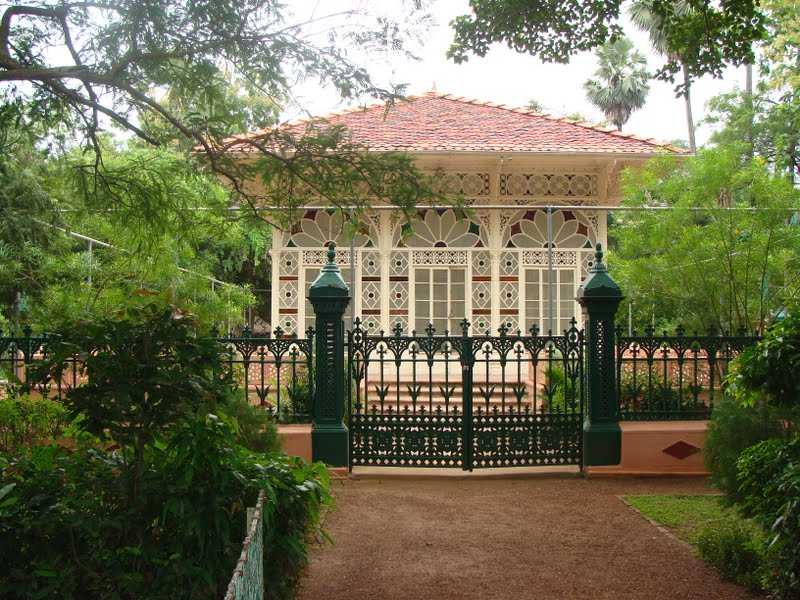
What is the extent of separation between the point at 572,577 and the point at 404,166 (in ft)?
10.2

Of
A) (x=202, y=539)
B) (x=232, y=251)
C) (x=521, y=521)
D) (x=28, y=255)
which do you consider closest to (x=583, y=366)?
(x=521, y=521)

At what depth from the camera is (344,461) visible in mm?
9117

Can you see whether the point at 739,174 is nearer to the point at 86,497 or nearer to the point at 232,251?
the point at 86,497

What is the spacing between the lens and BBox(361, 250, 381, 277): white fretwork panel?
1562 centimetres

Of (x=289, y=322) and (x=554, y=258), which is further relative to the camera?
(x=554, y=258)

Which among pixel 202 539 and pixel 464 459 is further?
pixel 464 459

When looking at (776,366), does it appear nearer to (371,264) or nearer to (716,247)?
(716,247)

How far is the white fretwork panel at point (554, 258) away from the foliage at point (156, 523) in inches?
458

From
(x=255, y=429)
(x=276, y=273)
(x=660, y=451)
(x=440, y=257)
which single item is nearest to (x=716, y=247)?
(x=660, y=451)

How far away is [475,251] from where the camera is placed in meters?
15.6

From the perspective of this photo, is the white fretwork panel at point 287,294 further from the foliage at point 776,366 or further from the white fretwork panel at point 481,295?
the foliage at point 776,366

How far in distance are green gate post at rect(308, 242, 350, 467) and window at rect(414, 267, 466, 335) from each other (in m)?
6.45

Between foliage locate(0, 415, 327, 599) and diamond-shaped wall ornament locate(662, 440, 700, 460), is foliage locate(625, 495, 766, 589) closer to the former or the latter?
diamond-shaped wall ornament locate(662, 440, 700, 460)

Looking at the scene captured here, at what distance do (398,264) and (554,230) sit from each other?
3130mm
